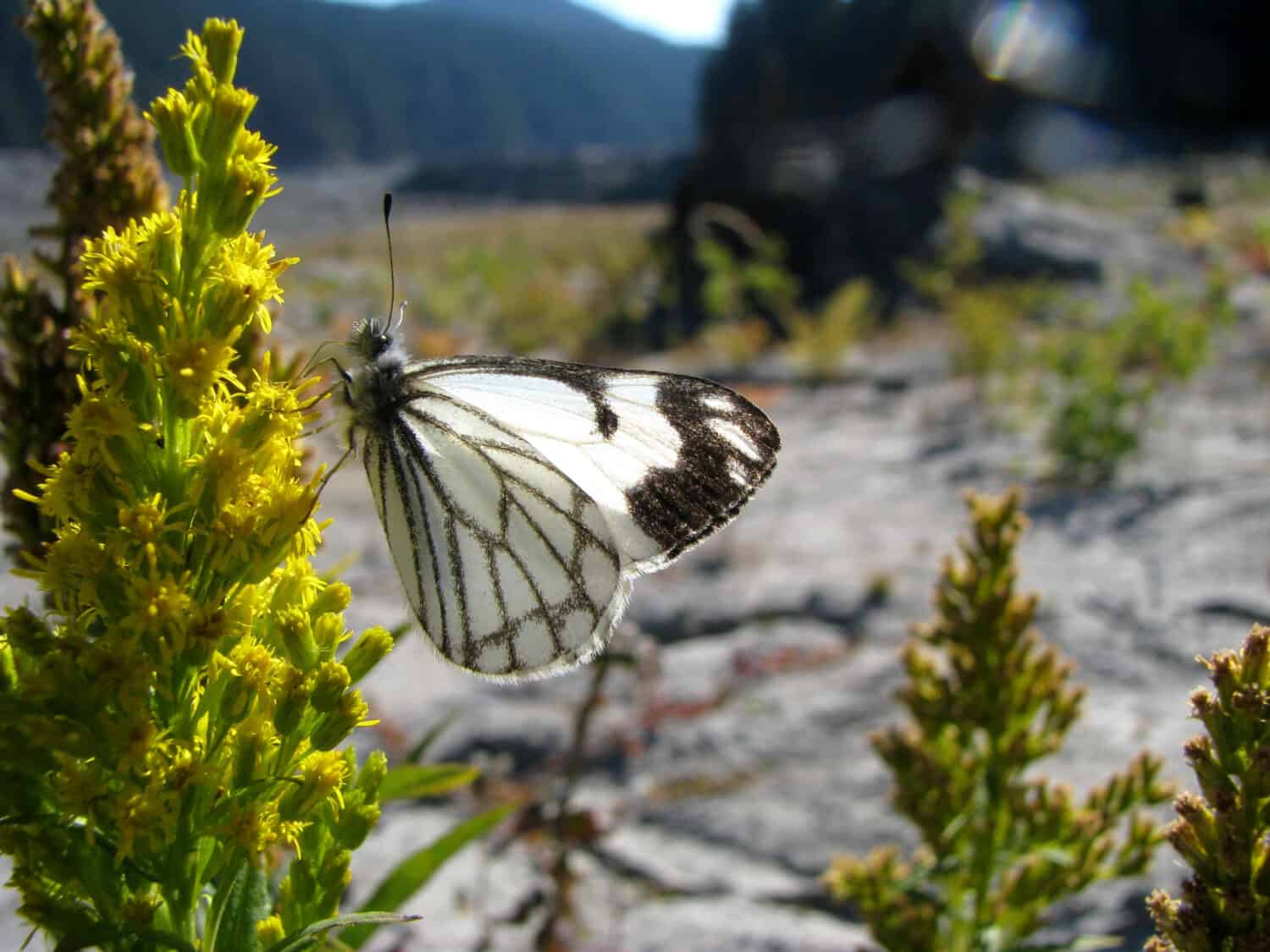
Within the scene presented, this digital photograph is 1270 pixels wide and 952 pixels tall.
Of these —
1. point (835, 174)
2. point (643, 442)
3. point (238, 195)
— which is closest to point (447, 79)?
point (835, 174)

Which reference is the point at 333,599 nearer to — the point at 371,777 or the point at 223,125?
the point at 371,777

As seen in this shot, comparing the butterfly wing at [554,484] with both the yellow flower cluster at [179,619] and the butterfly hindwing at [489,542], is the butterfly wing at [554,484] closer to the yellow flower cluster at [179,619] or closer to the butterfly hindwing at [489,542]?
the butterfly hindwing at [489,542]

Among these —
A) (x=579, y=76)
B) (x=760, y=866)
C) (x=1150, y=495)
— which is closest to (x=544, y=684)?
(x=760, y=866)

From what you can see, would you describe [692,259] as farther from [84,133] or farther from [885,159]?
[84,133]

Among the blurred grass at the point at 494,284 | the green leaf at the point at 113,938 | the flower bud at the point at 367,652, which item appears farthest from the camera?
the blurred grass at the point at 494,284

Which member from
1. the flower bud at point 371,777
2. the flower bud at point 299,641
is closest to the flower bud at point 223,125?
the flower bud at point 299,641
